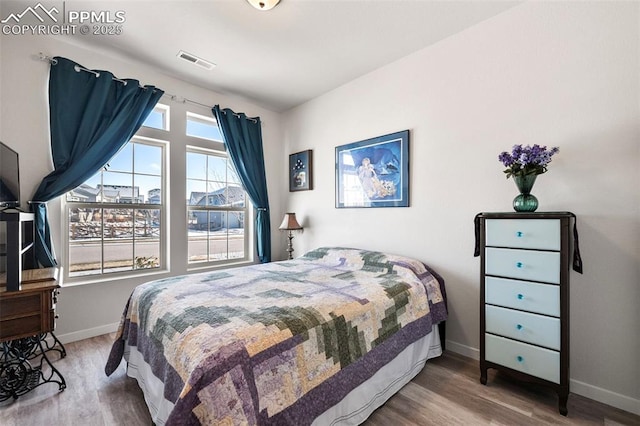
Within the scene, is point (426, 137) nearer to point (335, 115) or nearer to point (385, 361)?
point (335, 115)

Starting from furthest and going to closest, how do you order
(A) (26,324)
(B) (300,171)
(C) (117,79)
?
1. (B) (300,171)
2. (C) (117,79)
3. (A) (26,324)

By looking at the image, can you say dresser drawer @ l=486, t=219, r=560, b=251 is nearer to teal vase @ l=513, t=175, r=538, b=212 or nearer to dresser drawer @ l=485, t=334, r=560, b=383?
teal vase @ l=513, t=175, r=538, b=212

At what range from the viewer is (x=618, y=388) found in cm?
170

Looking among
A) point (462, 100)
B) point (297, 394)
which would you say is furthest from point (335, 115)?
point (297, 394)

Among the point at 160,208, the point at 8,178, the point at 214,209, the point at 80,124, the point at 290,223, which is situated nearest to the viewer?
the point at 8,178

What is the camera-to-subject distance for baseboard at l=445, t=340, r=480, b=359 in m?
2.26

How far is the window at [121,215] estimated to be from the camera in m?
2.67

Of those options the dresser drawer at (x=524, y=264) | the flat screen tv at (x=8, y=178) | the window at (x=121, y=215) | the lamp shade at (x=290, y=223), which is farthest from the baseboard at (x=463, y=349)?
the flat screen tv at (x=8, y=178)

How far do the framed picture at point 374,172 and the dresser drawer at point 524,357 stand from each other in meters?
1.34

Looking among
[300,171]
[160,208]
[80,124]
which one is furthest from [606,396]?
[80,124]

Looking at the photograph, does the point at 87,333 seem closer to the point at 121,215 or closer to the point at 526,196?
the point at 121,215

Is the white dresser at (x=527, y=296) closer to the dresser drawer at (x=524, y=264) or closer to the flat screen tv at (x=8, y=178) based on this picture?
the dresser drawer at (x=524, y=264)

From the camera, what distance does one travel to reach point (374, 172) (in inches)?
116

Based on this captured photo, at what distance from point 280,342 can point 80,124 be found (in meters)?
2.76
